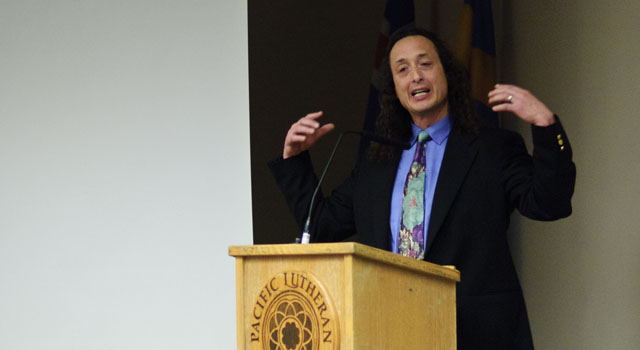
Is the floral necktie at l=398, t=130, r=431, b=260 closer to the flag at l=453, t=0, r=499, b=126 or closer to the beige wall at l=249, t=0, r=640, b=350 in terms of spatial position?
the beige wall at l=249, t=0, r=640, b=350

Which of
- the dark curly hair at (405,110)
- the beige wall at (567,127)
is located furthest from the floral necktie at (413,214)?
the beige wall at (567,127)

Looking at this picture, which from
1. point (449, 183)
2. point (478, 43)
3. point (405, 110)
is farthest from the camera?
point (478, 43)

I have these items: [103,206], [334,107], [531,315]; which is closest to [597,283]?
[531,315]

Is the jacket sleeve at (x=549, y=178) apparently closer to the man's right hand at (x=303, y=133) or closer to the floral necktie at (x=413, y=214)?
the floral necktie at (x=413, y=214)

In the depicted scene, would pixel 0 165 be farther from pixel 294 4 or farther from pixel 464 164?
pixel 294 4

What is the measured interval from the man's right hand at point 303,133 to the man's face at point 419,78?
30 centimetres

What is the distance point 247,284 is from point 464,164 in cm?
99

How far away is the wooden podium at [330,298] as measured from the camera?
73.9 inches

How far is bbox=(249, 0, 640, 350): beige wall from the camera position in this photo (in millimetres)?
3549

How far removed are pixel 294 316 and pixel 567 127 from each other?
2.46 metres

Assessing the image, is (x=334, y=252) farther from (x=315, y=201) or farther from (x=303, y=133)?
(x=315, y=201)

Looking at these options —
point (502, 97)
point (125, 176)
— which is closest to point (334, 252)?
point (502, 97)

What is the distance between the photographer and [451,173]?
2801 millimetres

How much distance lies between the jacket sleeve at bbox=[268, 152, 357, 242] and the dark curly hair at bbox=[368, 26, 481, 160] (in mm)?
177
